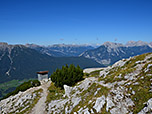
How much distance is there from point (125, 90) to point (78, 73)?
100 ft

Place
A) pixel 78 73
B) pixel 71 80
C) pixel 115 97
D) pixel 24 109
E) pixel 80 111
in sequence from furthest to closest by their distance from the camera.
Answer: pixel 78 73
pixel 71 80
pixel 24 109
pixel 80 111
pixel 115 97

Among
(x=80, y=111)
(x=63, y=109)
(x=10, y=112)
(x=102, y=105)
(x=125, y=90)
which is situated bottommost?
(x=10, y=112)

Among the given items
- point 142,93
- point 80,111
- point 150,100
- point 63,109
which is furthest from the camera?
point 63,109

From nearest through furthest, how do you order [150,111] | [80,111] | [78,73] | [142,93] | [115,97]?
[150,111]
[142,93]
[115,97]
[80,111]
[78,73]

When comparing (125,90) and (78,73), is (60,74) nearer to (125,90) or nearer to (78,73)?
(78,73)

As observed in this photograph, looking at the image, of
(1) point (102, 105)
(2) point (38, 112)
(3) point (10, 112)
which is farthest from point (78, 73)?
(1) point (102, 105)

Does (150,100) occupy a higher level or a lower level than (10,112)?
higher

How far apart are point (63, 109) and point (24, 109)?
55.3 ft

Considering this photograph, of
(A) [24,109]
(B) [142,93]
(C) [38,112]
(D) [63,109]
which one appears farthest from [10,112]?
(B) [142,93]

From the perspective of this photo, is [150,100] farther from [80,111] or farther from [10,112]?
[10,112]

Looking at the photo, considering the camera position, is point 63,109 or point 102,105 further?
point 63,109

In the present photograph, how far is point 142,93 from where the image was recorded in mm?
20703

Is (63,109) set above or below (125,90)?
below

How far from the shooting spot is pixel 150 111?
1666cm
